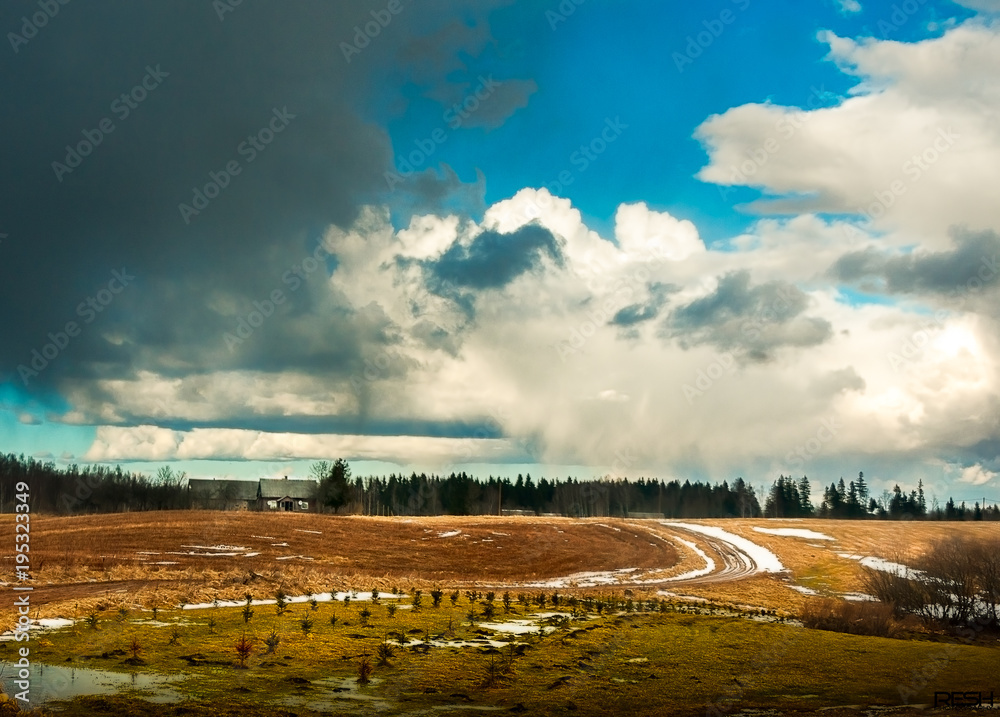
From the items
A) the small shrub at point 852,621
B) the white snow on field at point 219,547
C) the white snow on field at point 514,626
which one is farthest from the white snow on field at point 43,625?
the white snow on field at point 219,547

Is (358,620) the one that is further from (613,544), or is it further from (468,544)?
(613,544)

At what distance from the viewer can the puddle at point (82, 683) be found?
14.3m

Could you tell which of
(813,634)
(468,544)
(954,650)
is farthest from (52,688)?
(468,544)

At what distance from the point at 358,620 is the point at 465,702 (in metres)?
9.17

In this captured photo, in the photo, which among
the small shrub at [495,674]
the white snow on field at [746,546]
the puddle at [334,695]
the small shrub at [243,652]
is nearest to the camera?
the puddle at [334,695]

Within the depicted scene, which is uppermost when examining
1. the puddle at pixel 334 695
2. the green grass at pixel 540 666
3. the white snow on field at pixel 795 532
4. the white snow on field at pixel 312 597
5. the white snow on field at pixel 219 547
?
the puddle at pixel 334 695

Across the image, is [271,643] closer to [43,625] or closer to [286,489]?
[43,625]

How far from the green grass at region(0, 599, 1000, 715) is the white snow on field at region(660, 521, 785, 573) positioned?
39.8 m

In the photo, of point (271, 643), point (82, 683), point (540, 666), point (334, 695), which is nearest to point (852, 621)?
point (540, 666)

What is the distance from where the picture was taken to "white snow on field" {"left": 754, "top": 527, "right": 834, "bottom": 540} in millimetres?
83875

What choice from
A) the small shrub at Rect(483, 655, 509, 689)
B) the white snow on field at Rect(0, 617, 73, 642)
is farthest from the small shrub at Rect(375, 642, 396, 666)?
the white snow on field at Rect(0, 617, 73, 642)

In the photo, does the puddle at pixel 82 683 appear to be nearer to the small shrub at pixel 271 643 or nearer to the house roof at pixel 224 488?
the small shrub at pixel 271 643

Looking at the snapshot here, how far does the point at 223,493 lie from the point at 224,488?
1536mm

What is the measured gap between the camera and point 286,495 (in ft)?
436
